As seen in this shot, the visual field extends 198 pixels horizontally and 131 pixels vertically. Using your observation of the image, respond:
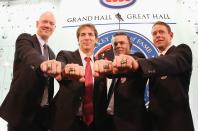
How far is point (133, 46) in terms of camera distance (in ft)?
4.98

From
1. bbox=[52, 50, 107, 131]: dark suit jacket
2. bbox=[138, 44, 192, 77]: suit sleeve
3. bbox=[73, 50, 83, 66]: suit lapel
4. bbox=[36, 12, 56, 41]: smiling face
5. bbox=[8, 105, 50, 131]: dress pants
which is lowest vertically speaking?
bbox=[8, 105, 50, 131]: dress pants

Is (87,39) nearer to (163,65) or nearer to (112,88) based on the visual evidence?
(112,88)

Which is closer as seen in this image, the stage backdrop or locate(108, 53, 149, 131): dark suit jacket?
locate(108, 53, 149, 131): dark suit jacket

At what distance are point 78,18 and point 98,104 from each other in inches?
23.5

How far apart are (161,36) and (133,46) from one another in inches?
7.6

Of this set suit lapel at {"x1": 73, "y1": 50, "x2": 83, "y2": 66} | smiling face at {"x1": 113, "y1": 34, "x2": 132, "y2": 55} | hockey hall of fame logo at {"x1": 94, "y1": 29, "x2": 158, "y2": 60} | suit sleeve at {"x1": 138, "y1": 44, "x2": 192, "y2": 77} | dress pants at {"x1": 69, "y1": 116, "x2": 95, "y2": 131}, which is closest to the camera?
suit sleeve at {"x1": 138, "y1": 44, "x2": 192, "y2": 77}

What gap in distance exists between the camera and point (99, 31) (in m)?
1.56

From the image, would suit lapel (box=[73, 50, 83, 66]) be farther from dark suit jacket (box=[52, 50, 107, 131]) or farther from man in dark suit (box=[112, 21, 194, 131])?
man in dark suit (box=[112, 21, 194, 131])

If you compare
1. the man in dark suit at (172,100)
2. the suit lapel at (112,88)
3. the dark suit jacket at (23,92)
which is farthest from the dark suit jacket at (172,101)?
the dark suit jacket at (23,92)

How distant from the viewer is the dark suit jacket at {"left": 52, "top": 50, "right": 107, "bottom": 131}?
114 centimetres

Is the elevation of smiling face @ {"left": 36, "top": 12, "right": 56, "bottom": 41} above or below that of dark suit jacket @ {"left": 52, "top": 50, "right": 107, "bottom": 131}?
above

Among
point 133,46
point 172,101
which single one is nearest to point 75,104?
point 172,101

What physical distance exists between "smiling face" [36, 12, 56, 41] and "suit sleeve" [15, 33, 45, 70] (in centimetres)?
14

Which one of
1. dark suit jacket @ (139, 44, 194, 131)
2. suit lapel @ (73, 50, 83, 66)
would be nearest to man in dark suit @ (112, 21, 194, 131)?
dark suit jacket @ (139, 44, 194, 131)
